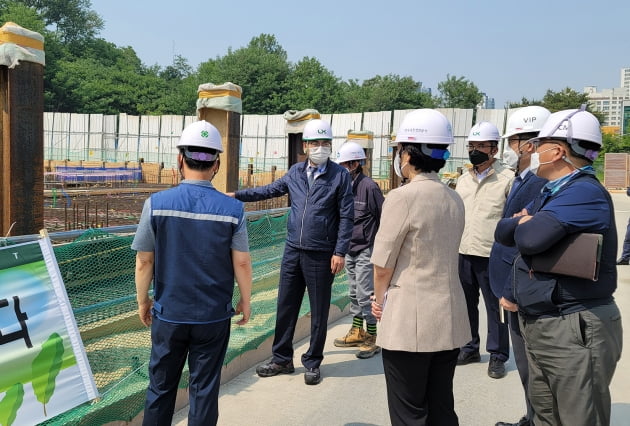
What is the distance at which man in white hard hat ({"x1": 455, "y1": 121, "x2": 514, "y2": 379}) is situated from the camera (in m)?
4.75

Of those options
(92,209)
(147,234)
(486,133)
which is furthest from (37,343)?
(92,209)

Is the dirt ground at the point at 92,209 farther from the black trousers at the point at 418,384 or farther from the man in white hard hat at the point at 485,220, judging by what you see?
the black trousers at the point at 418,384

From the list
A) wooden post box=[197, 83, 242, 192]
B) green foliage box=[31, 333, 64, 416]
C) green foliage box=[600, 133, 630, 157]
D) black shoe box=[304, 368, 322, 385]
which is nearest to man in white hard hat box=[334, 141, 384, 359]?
black shoe box=[304, 368, 322, 385]

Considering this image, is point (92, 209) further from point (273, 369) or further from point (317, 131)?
point (317, 131)

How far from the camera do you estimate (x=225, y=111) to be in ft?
→ 23.1

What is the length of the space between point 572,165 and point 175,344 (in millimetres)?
Answer: 2201

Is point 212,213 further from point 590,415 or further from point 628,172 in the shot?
point 628,172

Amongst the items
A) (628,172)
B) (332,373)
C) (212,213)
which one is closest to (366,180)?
(332,373)

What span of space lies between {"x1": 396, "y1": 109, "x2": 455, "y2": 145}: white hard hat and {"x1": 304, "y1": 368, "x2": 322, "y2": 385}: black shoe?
255 centimetres

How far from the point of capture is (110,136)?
38.8 meters

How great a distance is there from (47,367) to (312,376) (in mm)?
2185

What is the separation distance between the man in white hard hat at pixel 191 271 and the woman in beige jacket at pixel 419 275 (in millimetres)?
802

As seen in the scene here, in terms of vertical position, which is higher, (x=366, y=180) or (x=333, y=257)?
(x=366, y=180)

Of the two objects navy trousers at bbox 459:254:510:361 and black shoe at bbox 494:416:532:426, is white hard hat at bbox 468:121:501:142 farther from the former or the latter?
black shoe at bbox 494:416:532:426
